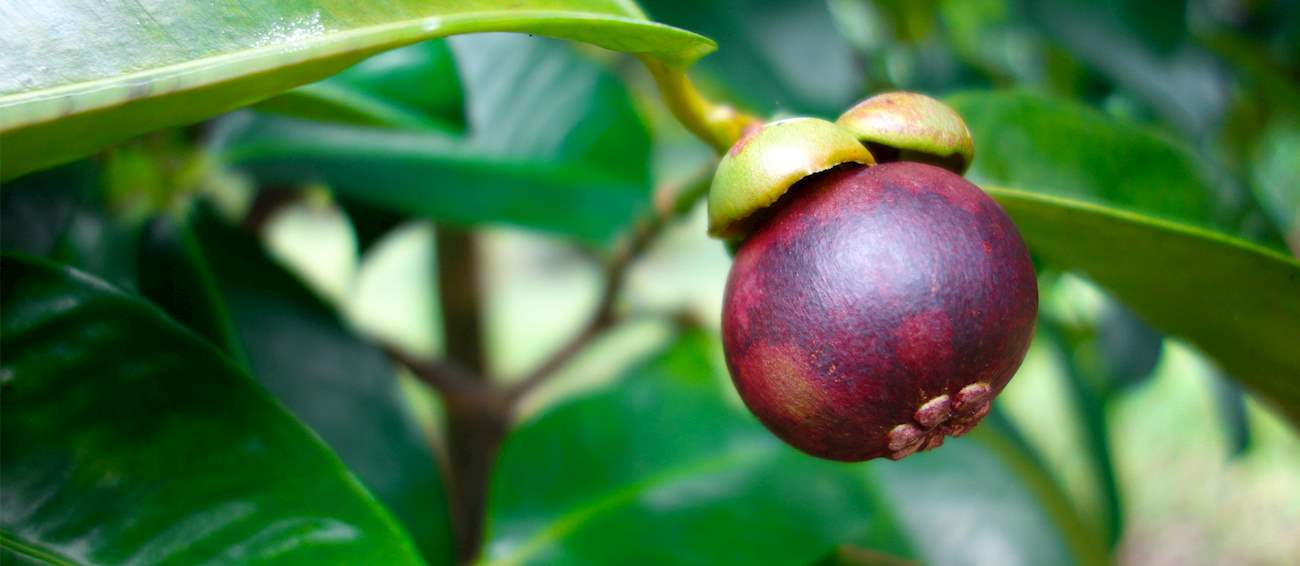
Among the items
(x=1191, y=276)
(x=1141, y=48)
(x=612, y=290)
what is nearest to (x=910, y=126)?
(x=1191, y=276)

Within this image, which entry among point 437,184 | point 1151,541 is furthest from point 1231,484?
point 437,184

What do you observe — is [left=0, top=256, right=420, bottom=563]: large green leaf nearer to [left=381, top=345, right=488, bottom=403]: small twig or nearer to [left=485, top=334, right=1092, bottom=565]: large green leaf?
[left=485, top=334, right=1092, bottom=565]: large green leaf

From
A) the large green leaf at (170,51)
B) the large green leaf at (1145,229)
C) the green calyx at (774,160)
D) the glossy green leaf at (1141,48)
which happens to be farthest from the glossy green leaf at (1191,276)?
the glossy green leaf at (1141,48)

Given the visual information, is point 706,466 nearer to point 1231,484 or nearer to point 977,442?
point 977,442

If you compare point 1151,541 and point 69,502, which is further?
point 1151,541

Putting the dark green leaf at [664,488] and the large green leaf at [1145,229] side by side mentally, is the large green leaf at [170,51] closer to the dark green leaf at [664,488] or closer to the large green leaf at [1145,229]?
the large green leaf at [1145,229]
